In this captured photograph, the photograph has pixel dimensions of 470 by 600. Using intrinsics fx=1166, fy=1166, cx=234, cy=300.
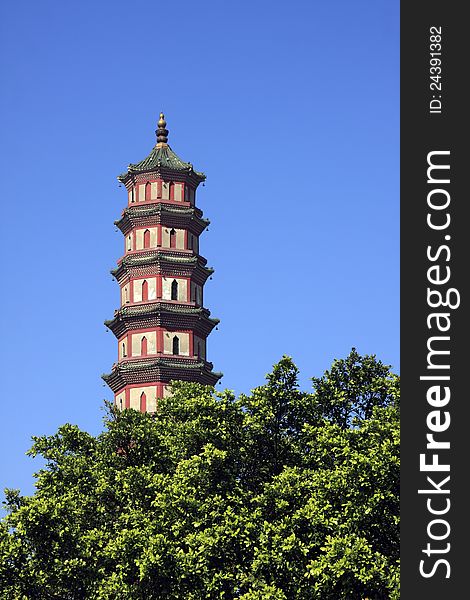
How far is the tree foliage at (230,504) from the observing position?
3797cm

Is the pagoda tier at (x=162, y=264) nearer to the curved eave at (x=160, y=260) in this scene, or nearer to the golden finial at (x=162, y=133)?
the curved eave at (x=160, y=260)

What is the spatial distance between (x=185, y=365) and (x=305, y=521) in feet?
114

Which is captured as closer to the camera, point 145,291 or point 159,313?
point 159,313

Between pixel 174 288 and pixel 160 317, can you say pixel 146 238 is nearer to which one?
pixel 174 288

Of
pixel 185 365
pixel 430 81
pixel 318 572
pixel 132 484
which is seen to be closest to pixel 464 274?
pixel 430 81

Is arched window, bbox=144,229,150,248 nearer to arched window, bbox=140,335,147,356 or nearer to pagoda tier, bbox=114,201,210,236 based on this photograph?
pagoda tier, bbox=114,201,210,236

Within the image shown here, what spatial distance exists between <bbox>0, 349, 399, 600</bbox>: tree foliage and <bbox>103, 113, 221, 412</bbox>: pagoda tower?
24.7 meters

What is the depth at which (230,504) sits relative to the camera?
41594mm

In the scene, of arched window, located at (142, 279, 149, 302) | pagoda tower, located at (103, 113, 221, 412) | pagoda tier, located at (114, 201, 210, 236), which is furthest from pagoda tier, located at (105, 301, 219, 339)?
pagoda tier, located at (114, 201, 210, 236)

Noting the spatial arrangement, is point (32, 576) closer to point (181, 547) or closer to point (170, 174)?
point (181, 547)

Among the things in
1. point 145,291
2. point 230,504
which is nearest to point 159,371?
point 145,291

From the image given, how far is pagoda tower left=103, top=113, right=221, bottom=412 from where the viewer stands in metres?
73.4

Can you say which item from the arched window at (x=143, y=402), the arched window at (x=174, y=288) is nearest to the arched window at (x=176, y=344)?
the arched window at (x=174, y=288)

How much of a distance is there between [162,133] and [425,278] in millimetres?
62810
